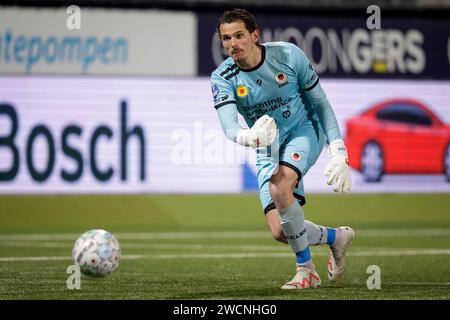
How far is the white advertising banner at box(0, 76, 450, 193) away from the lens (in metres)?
16.8

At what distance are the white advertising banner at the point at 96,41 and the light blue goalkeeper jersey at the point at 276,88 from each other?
8741 mm

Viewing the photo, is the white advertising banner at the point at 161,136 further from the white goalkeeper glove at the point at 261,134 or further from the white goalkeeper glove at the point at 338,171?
the white goalkeeper glove at the point at 261,134

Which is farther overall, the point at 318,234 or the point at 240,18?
the point at 318,234

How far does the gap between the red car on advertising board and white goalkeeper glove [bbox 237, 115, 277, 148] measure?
10223mm

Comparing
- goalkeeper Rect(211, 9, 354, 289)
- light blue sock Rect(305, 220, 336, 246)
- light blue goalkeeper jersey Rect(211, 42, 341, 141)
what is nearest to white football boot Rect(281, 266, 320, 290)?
goalkeeper Rect(211, 9, 354, 289)

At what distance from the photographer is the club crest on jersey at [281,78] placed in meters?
8.45

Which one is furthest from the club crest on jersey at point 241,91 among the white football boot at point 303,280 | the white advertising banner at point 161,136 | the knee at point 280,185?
the white advertising banner at point 161,136

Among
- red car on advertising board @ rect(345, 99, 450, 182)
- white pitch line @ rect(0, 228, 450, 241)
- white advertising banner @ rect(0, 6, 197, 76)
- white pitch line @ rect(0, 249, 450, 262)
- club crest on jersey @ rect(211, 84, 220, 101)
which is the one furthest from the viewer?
red car on advertising board @ rect(345, 99, 450, 182)

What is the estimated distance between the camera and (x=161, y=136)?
1720cm

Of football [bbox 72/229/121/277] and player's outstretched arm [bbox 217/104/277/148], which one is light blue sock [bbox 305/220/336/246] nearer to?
player's outstretched arm [bbox 217/104/277/148]

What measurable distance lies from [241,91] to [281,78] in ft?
1.13

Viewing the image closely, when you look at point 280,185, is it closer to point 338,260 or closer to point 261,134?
point 261,134

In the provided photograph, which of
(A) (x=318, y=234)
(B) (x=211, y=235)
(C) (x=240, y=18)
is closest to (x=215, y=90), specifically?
(C) (x=240, y=18)
